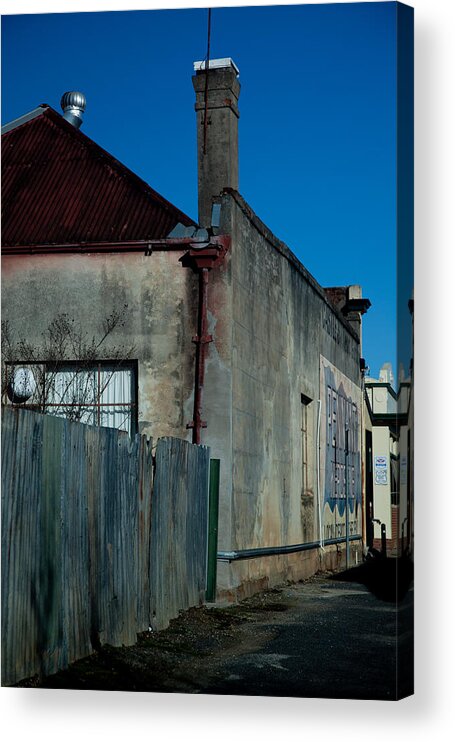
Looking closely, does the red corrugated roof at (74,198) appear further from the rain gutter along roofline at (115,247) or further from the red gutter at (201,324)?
the red gutter at (201,324)

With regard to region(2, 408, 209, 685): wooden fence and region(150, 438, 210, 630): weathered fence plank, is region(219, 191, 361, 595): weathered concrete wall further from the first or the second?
region(2, 408, 209, 685): wooden fence

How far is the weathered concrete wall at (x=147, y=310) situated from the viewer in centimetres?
884

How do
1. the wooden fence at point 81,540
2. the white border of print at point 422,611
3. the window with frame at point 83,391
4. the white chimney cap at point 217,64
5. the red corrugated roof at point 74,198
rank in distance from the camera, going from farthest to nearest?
the red corrugated roof at point 74,198 < the window with frame at point 83,391 < the white chimney cap at point 217,64 < the white border of print at point 422,611 < the wooden fence at point 81,540

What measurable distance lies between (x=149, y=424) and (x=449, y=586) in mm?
3678

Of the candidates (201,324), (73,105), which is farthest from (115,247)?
(73,105)

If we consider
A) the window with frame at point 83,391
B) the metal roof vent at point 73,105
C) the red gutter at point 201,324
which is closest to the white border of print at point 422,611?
the metal roof vent at point 73,105

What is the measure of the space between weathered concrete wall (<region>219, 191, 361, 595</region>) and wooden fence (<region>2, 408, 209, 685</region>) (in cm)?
133

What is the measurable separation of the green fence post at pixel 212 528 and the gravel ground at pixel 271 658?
57 cm

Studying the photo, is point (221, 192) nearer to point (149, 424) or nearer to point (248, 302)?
point (248, 302)

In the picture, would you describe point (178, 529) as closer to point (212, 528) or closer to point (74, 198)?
point (212, 528)

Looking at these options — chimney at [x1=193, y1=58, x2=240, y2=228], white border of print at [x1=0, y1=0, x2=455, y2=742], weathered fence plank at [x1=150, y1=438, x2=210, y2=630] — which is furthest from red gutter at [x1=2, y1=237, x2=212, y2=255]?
white border of print at [x1=0, y1=0, x2=455, y2=742]

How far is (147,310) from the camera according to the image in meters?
8.93

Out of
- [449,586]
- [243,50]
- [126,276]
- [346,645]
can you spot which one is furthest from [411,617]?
[126,276]

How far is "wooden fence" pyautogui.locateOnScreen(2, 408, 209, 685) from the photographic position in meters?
5.61
